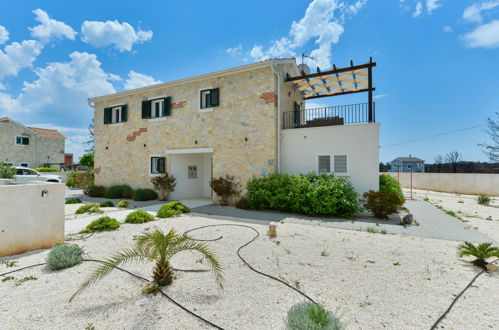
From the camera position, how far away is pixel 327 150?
9.27 metres

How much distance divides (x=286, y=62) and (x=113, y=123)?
1090 centimetres

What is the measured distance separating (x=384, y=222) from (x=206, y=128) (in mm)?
8383

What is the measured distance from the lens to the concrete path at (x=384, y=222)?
20.1ft

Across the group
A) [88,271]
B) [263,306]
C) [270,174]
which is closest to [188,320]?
[263,306]

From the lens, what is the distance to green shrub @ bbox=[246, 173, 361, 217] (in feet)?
26.1

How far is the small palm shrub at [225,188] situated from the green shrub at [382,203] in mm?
5355

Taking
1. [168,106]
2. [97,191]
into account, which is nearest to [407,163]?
[168,106]

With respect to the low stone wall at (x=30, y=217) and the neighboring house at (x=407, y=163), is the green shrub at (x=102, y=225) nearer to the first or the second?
the low stone wall at (x=30, y=217)

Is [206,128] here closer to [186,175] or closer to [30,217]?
[186,175]

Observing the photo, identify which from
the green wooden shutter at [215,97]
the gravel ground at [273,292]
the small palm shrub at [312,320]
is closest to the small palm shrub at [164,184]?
the green wooden shutter at [215,97]

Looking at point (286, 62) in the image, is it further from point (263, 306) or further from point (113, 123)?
point (113, 123)

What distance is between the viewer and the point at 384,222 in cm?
741

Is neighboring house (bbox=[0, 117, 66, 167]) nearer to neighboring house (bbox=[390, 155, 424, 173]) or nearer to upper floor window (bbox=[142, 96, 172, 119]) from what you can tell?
upper floor window (bbox=[142, 96, 172, 119])

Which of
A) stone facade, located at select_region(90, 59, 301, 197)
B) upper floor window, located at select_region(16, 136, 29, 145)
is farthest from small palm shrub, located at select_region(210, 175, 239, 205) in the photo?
upper floor window, located at select_region(16, 136, 29, 145)
